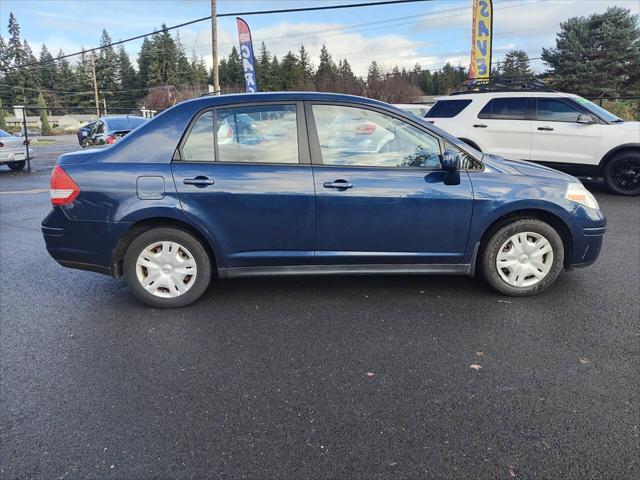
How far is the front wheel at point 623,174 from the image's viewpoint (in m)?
9.34

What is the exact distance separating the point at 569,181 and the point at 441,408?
2608 mm

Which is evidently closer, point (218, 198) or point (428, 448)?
point (428, 448)

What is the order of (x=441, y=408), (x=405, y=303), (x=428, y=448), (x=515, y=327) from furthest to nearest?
(x=405, y=303) < (x=515, y=327) < (x=441, y=408) < (x=428, y=448)

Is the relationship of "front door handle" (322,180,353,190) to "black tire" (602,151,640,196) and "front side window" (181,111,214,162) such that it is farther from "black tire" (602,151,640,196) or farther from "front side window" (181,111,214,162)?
"black tire" (602,151,640,196)

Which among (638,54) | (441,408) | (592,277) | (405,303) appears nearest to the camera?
(441,408)

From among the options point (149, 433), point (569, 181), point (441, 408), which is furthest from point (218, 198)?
point (569, 181)

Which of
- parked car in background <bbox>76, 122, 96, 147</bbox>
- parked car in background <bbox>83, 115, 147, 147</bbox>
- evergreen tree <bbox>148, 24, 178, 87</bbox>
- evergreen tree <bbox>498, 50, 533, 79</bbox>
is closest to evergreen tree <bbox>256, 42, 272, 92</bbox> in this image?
evergreen tree <bbox>148, 24, 178, 87</bbox>

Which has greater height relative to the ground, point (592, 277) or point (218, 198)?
point (218, 198)

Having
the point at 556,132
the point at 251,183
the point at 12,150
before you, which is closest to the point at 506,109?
the point at 556,132

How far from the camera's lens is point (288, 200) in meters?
4.07

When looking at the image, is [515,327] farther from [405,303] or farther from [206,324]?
[206,324]

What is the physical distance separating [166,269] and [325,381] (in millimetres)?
1815

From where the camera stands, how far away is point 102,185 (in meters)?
4.02

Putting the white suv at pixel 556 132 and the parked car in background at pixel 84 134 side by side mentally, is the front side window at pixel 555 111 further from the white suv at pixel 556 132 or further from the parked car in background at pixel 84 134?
the parked car in background at pixel 84 134
